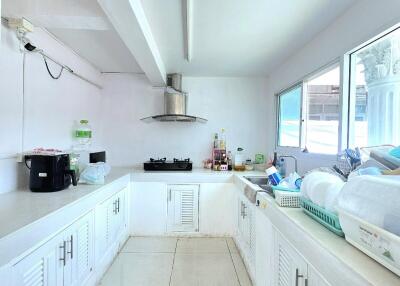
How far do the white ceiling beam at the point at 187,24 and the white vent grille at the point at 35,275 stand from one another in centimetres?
179

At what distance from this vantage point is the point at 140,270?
253 cm

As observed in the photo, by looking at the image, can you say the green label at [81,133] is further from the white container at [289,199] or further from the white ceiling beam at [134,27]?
the white container at [289,199]

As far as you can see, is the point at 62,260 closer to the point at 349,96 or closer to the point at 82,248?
the point at 82,248

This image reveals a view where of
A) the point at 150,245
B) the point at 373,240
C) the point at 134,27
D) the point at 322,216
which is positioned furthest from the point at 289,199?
the point at 150,245

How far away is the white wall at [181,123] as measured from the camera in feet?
12.9

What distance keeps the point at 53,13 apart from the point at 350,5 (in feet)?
6.99

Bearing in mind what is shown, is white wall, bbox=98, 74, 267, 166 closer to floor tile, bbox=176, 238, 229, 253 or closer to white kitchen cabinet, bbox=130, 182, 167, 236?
white kitchen cabinet, bbox=130, 182, 167, 236

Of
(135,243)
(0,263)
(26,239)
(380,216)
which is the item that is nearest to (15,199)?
(26,239)

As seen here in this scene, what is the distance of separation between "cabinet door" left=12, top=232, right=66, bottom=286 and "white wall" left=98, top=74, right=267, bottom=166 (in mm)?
2409

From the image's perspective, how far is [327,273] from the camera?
3.17 feet

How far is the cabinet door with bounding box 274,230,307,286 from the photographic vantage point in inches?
49.8

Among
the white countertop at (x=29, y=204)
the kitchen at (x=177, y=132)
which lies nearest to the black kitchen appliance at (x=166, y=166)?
the kitchen at (x=177, y=132)

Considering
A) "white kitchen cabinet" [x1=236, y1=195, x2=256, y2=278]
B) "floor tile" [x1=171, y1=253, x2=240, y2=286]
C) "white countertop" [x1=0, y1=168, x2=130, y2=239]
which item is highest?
"white countertop" [x1=0, y1=168, x2=130, y2=239]

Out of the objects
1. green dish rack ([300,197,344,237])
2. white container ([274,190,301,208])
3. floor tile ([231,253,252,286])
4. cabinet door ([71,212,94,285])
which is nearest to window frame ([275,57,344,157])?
white container ([274,190,301,208])
